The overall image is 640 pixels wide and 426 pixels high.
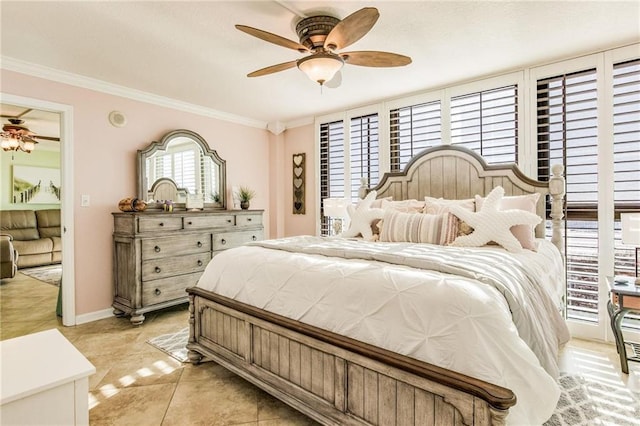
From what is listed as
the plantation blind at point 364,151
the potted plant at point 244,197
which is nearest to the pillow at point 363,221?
the plantation blind at point 364,151

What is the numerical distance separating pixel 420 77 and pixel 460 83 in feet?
1.63

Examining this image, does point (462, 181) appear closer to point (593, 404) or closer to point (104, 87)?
point (593, 404)

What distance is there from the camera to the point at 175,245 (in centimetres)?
366

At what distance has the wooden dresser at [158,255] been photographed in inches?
133

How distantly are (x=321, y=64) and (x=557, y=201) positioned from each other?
236cm

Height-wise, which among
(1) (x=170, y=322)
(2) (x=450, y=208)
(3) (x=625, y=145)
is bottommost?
(1) (x=170, y=322)

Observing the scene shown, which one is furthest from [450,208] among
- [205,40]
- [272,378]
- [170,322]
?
[170,322]

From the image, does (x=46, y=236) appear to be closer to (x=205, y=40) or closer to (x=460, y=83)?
(x=205, y=40)

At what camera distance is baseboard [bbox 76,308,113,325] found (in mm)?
3436

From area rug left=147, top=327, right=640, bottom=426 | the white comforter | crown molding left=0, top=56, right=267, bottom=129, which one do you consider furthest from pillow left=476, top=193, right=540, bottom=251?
crown molding left=0, top=56, right=267, bottom=129

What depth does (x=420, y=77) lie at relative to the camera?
11.4ft

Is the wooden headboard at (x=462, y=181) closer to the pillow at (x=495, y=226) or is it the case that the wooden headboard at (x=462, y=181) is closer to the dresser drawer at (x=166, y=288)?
the pillow at (x=495, y=226)

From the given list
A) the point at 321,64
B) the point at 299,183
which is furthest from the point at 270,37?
the point at 299,183

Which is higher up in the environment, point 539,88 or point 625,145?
point 539,88
